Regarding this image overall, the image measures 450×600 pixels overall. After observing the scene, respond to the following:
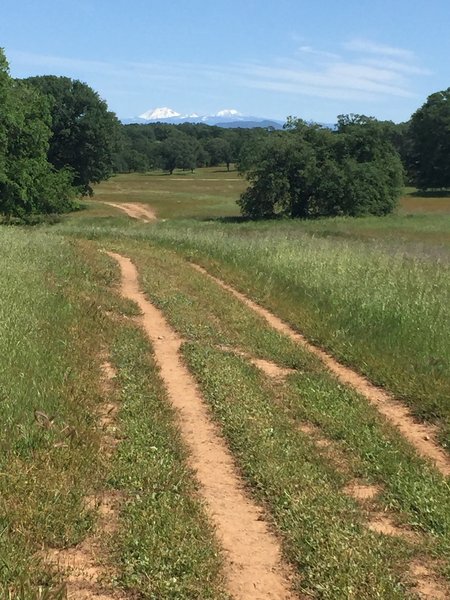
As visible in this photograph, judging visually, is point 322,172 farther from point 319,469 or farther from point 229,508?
point 229,508

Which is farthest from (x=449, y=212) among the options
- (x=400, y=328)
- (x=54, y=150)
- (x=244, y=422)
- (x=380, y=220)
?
(x=244, y=422)

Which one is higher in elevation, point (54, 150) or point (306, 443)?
point (54, 150)

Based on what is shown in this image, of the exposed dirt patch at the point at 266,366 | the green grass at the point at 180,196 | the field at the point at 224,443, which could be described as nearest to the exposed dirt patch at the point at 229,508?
the field at the point at 224,443

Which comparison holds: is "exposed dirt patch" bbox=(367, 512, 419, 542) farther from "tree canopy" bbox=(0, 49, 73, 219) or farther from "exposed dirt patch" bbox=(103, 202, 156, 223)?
"exposed dirt patch" bbox=(103, 202, 156, 223)

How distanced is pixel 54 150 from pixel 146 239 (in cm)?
4054

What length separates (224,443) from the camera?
5.47 meters

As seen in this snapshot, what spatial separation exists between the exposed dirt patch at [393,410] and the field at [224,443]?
35 mm

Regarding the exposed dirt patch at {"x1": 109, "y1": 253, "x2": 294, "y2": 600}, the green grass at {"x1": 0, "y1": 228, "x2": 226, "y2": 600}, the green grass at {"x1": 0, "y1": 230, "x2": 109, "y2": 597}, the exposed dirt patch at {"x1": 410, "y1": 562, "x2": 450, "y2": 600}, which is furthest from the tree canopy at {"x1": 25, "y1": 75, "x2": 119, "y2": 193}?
the exposed dirt patch at {"x1": 410, "y1": 562, "x2": 450, "y2": 600}

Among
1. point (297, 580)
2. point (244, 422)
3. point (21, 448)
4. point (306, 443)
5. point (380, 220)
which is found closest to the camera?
point (297, 580)

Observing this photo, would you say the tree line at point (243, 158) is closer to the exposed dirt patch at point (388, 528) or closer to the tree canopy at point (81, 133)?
the tree canopy at point (81, 133)

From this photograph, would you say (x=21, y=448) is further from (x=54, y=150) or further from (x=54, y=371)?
(x=54, y=150)

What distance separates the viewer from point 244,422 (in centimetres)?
582

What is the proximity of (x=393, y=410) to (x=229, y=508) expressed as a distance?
2888 millimetres

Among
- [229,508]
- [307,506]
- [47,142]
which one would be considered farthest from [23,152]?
[307,506]
